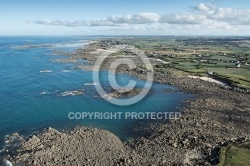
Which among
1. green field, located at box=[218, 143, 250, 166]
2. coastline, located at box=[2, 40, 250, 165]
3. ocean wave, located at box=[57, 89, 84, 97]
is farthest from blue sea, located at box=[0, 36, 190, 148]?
green field, located at box=[218, 143, 250, 166]

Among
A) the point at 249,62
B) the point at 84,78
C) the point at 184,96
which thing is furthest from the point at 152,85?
the point at 249,62

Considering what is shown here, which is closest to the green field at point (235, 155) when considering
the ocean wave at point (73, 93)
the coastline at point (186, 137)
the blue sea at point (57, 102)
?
the coastline at point (186, 137)

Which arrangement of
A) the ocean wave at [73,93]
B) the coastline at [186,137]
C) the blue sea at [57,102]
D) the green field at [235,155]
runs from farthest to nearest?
1. the ocean wave at [73,93]
2. the blue sea at [57,102]
3. the coastline at [186,137]
4. the green field at [235,155]

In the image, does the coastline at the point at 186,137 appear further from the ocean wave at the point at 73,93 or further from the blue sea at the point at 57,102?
the ocean wave at the point at 73,93

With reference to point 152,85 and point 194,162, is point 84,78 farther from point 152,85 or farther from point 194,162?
point 194,162

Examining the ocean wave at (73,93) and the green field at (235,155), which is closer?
the green field at (235,155)

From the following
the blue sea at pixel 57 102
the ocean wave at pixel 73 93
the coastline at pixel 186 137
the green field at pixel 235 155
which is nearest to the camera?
the green field at pixel 235 155

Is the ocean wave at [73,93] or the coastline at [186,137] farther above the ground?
the ocean wave at [73,93]

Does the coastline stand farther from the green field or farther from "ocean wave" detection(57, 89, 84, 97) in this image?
"ocean wave" detection(57, 89, 84, 97)
